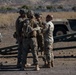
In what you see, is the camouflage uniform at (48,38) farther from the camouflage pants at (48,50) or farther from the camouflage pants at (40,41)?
the camouflage pants at (40,41)

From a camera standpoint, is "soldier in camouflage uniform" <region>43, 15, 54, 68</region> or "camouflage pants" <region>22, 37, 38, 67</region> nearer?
"camouflage pants" <region>22, 37, 38, 67</region>

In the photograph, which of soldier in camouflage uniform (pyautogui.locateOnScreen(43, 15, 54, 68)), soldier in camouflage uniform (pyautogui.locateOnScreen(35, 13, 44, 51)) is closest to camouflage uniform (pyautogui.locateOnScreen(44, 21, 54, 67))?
soldier in camouflage uniform (pyautogui.locateOnScreen(43, 15, 54, 68))

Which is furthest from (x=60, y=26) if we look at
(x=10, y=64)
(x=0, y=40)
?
(x=10, y=64)

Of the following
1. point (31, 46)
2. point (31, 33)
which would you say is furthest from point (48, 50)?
point (31, 33)

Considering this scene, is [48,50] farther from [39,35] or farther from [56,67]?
[56,67]

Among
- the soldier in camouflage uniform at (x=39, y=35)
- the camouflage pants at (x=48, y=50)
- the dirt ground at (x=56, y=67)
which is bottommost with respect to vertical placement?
the dirt ground at (x=56, y=67)

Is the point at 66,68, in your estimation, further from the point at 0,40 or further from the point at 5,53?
the point at 0,40

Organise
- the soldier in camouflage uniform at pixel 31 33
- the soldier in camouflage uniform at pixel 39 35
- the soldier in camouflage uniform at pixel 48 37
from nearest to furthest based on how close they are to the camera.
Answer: the soldier in camouflage uniform at pixel 31 33 → the soldier in camouflage uniform at pixel 48 37 → the soldier in camouflage uniform at pixel 39 35

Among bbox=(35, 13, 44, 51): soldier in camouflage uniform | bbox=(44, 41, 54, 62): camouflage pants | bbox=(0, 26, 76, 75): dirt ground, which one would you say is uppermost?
bbox=(35, 13, 44, 51): soldier in camouflage uniform

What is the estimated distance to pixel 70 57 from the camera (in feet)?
66.5

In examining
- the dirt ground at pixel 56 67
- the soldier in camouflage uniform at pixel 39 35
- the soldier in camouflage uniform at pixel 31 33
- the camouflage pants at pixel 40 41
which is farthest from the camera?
the camouflage pants at pixel 40 41

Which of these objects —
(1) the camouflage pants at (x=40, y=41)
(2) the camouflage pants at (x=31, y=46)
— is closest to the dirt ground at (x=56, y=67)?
(2) the camouflage pants at (x=31, y=46)

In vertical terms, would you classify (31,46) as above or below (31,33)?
below

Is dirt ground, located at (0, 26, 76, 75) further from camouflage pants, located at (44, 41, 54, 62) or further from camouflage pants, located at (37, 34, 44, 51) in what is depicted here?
camouflage pants, located at (37, 34, 44, 51)
